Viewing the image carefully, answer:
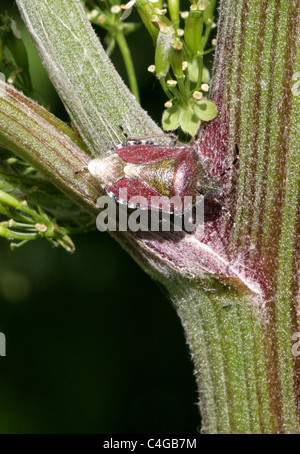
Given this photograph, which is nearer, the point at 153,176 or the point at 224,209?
the point at 224,209

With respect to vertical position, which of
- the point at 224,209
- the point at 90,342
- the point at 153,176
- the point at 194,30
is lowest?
the point at 224,209

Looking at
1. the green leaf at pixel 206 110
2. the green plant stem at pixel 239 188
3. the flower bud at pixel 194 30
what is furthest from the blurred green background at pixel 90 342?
the green leaf at pixel 206 110

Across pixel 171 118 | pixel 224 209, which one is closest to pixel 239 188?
pixel 224 209

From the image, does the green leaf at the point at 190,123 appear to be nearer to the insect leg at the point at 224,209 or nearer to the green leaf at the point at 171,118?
the green leaf at the point at 171,118

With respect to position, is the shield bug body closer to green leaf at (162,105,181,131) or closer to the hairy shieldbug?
the hairy shieldbug

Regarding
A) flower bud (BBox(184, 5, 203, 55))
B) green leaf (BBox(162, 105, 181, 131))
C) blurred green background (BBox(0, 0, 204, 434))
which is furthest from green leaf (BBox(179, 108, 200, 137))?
blurred green background (BBox(0, 0, 204, 434))

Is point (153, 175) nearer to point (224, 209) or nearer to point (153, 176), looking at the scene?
point (153, 176)

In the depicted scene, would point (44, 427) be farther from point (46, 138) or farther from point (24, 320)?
point (46, 138)
